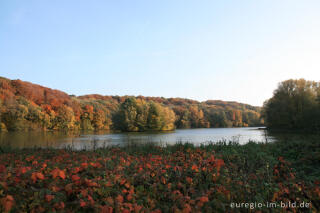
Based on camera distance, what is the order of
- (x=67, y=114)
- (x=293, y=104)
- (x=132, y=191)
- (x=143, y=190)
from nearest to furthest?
(x=132, y=191) < (x=143, y=190) < (x=293, y=104) < (x=67, y=114)

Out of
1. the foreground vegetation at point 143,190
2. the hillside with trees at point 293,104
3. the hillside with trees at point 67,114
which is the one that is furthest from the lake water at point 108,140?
the hillside with trees at point 67,114

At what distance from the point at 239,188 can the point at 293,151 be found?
16.5 ft

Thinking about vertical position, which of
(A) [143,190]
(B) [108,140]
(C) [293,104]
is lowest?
(B) [108,140]

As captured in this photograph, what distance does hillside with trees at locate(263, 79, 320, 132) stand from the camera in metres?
39.8

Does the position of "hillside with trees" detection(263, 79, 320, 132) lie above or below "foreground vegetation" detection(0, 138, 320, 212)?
above

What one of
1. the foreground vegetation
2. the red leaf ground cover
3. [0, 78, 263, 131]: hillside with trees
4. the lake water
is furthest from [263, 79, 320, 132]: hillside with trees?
the red leaf ground cover

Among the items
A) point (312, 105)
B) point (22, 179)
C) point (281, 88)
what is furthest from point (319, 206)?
point (281, 88)

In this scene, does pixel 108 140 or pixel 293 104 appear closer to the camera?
pixel 108 140

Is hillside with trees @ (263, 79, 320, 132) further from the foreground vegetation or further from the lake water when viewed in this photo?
the foreground vegetation

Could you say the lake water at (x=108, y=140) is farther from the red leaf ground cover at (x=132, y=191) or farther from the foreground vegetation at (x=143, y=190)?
the red leaf ground cover at (x=132, y=191)

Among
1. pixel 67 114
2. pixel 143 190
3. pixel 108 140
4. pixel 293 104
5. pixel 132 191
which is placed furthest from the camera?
pixel 67 114

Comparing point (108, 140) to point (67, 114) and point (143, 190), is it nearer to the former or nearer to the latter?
point (143, 190)

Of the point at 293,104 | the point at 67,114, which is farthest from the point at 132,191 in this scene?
Answer: the point at 67,114

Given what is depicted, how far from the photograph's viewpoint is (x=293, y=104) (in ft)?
141
